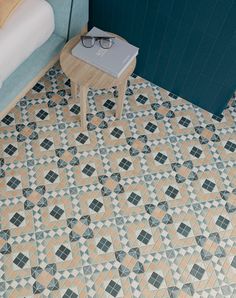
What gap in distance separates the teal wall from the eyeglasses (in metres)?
0.29

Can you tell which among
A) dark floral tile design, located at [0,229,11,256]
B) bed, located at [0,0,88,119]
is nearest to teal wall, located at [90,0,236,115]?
bed, located at [0,0,88,119]

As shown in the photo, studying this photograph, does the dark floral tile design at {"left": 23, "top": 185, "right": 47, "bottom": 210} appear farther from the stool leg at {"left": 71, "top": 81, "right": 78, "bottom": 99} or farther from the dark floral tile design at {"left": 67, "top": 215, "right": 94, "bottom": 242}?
the stool leg at {"left": 71, "top": 81, "right": 78, "bottom": 99}

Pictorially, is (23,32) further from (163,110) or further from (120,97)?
(163,110)

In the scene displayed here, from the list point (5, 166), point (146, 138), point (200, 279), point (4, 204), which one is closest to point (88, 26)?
point (146, 138)

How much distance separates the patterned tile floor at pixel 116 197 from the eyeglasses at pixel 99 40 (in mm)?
556

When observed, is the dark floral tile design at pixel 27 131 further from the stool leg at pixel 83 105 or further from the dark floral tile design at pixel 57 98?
the stool leg at pixel 83 105

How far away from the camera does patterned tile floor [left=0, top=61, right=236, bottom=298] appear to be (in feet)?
8.81

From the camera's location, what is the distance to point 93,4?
10.2ft

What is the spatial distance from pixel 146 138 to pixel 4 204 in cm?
110

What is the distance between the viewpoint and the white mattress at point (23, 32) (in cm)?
268

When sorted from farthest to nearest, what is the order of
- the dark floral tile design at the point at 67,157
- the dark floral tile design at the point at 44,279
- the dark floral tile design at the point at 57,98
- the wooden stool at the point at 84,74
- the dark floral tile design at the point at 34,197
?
the dark floral tile design at the point at 57,98, the dark floral tile design at the point at 67,157, the dark floral tile design at the point at 34,197, the wooden stool at the point at 84,74, the dark floral tile design at the point at 44,279

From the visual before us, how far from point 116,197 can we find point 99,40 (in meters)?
1.05

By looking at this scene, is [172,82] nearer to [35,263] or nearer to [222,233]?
[222,233]

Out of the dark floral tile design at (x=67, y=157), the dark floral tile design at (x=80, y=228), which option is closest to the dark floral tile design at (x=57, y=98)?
the dark floral tile design at (x=67, y=157)
